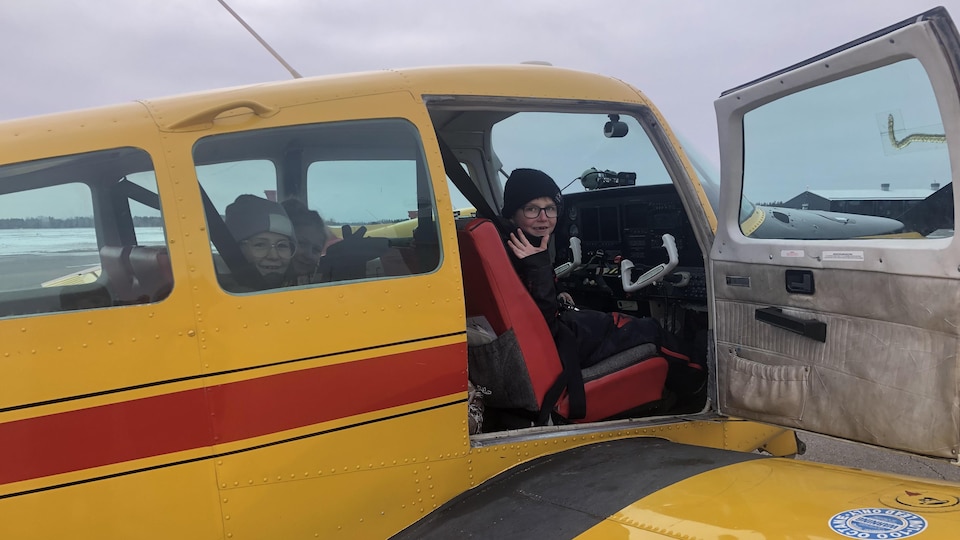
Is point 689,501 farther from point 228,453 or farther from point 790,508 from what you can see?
point 228,453

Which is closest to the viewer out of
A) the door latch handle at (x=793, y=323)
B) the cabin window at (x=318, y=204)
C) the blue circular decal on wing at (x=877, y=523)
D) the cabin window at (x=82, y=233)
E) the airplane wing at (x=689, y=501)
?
the blue circular decal on wing at (x=877, y=523)

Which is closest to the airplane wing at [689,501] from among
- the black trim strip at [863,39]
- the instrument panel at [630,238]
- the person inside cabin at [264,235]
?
the person inside cabin at [264,235]

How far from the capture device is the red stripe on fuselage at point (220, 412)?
71.0 inches

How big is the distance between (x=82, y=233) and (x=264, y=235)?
540 mm

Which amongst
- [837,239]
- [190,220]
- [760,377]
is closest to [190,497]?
[190,220]

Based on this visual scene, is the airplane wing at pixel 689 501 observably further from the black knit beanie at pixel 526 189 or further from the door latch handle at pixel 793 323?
the black knit beanie at pixel 526 189

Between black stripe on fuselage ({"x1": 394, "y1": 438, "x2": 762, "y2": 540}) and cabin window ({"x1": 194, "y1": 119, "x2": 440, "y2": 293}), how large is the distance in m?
0.85

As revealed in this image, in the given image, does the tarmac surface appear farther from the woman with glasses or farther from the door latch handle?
the door latch handle

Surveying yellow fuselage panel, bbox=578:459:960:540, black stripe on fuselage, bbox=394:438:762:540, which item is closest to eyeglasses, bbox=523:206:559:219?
black stripe on fuselage, bbox=394:438:762:540

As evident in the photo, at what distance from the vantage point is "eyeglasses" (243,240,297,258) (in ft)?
6.94

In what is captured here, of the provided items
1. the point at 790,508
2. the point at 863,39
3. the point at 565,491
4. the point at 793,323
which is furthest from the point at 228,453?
the point at 863,39

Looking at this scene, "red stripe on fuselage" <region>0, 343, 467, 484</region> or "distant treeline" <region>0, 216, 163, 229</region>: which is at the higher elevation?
"distant treeline" <region>0, 216, 163, 229</region>

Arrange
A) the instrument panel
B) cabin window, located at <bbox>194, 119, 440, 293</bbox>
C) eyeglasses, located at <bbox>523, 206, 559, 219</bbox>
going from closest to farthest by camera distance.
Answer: cabin window, located at <bbox>194, 119, 440, 293</bbox> < eyeglasses, located at <bbox>523, 206, 559, 219</bbox> < the instrument panel

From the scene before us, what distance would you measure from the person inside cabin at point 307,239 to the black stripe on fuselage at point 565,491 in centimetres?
97
